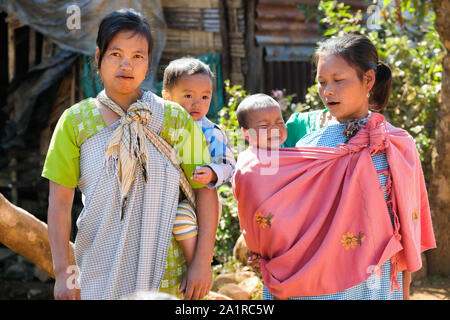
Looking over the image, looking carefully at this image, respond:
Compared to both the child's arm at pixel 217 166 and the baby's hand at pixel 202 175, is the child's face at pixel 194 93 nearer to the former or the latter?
the child's arm at pixel 217 166

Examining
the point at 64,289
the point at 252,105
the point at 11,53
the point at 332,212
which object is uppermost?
the point at 11,53

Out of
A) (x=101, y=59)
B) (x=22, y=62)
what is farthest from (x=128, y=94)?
(x=22, y=62)

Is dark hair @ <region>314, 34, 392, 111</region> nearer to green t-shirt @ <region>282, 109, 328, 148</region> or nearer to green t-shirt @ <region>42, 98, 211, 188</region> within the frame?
green t-shirt @ <region>282, 109, 328, 148</region>

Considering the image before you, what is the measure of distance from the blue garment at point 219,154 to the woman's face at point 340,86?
1.69ft

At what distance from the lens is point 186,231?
6.82ft

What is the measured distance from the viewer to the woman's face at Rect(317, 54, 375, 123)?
2377 millimetres

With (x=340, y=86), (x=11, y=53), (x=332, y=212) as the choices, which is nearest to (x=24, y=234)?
(x=332, y=212)

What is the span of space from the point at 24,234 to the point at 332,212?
1963mm

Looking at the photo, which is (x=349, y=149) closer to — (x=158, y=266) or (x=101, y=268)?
(x=158, y=266)

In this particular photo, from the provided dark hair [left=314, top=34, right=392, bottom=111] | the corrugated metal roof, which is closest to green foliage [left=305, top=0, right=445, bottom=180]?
the corrugated metal roof

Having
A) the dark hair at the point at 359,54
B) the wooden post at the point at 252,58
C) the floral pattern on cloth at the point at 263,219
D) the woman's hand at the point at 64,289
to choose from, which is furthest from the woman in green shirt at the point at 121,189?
the wooden post at the point at 252,58

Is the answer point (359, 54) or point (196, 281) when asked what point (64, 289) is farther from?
point (359, 54)

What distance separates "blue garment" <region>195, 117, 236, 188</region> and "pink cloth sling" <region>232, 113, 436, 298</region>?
11cm

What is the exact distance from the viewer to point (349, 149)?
2312 millimetres
